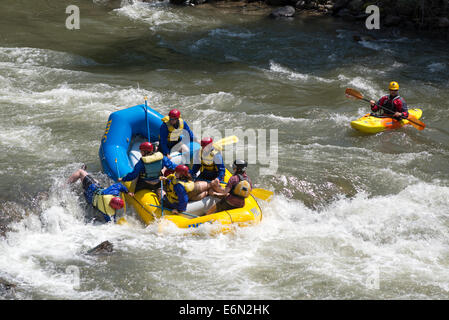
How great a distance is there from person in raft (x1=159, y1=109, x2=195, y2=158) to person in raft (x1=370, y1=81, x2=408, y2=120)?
399 centimetres

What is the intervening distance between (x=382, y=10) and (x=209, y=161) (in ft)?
40.3

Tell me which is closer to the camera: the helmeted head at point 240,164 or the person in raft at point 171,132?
the helmeted head at point 240,164

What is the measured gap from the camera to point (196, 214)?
670 centimetres

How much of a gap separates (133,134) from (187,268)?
2.93 meters

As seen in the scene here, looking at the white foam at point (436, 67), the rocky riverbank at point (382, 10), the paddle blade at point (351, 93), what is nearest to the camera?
the paddle blade at point (351, 93)

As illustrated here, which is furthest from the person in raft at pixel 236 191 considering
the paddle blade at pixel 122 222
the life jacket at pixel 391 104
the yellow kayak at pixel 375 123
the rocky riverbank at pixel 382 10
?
the rocky riverbank at pixel 382 10

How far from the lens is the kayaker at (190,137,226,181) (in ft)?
22.4

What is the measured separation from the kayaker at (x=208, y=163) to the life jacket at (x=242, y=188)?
379 millimetres

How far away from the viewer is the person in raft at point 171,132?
7.59m

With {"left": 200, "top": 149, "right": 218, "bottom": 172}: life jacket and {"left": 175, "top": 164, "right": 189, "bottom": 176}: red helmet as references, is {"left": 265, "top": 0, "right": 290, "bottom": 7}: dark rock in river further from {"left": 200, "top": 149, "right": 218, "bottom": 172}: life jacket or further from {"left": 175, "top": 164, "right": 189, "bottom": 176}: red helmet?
{"left": 175, "top": 164, "right": 189, "bottom": 176}: red helmet

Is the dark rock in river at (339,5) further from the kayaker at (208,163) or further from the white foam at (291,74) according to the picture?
the kayaker at (208,163)

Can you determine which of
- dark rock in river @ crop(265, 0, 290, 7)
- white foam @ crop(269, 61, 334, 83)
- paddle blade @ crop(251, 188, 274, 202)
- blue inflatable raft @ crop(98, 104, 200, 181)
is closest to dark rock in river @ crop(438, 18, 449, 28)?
dark rock in river @ crop(265, 0, 290, 7)

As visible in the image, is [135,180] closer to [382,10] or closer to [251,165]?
[251,165]
